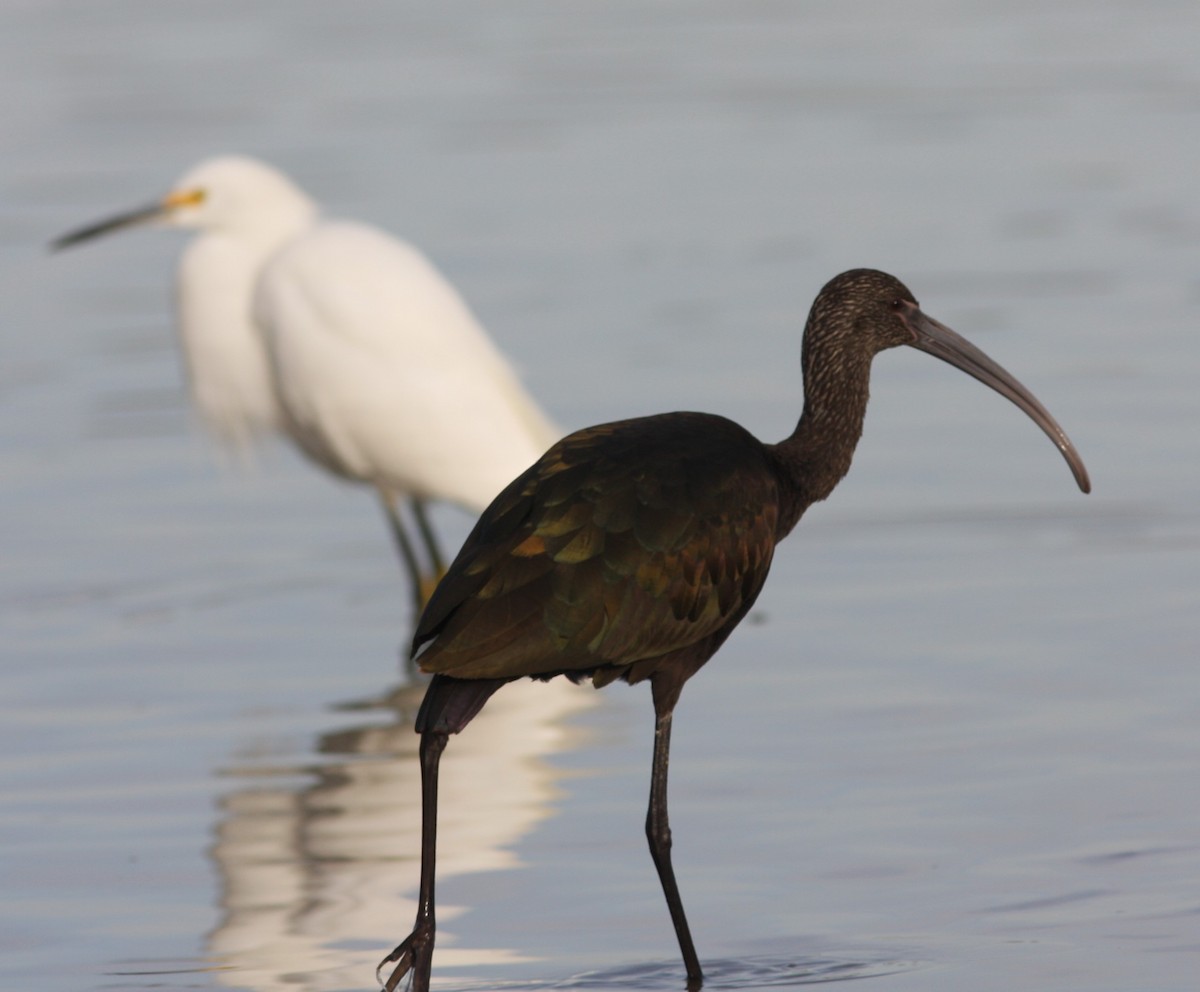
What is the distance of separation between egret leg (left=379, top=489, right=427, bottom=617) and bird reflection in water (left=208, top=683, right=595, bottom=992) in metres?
1.26

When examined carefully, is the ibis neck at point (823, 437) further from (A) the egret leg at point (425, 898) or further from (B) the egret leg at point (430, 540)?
(B) the egret leg at point (430, 540)

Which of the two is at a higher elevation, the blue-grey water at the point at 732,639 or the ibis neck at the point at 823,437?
the ibis neck at the point at 823,437

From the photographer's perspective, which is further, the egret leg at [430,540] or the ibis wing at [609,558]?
the egret leg at [430,540]

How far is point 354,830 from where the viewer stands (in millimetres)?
7867

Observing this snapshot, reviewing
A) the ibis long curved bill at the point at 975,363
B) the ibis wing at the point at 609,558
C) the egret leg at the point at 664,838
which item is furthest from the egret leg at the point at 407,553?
the ibis wing at the point at 609,558

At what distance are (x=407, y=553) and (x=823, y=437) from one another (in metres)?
4.49

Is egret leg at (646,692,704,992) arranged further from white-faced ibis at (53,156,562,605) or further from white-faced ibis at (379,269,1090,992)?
white-faced ibis at (53,156,562,605)

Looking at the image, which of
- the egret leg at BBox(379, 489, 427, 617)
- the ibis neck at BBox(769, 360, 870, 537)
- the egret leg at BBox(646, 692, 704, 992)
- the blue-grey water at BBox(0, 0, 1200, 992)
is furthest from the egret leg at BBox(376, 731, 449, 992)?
the egret leg at BBox(379, 489, 427, 617)

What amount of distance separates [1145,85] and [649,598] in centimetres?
1683

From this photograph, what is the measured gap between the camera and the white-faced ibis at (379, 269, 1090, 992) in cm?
597

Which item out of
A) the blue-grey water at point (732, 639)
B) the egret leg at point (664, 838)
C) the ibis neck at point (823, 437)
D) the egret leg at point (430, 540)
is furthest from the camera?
the egret leg at point (430, 540)

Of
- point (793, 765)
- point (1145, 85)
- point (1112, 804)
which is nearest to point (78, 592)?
point (793, 765)

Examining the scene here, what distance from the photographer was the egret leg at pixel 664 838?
6.33 meters

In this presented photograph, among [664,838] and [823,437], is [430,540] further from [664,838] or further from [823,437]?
[664,838]
